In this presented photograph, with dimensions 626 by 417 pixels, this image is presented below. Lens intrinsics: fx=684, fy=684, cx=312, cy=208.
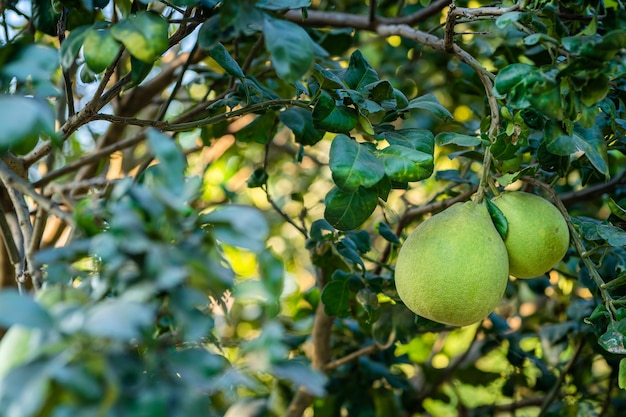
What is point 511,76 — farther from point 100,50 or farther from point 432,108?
point 100,50

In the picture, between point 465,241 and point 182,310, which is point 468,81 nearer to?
point 465,241

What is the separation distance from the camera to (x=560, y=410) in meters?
1.49

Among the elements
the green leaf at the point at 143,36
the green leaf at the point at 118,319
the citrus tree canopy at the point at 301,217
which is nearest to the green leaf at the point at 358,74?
the citrus tree canopy at the point at 301,217

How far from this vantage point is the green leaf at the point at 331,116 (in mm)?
872

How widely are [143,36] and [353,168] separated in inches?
10.8

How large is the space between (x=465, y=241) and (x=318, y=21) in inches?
31.1

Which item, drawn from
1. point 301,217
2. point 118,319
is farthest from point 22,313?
point 301,217

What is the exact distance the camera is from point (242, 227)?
1.66ft

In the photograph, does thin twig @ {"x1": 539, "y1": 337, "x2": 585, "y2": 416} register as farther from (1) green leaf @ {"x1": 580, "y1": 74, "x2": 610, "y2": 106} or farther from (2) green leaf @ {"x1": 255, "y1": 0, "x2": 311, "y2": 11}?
(2) green leaf @ {"x1": 255, "y1": 0, "x2": 311, "y2": 11}

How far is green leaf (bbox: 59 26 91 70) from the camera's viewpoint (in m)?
0.68

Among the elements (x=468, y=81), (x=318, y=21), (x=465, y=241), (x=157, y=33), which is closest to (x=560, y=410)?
(x=468, y=81)

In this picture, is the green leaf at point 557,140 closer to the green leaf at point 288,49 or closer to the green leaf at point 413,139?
the green leaf at point 413,139

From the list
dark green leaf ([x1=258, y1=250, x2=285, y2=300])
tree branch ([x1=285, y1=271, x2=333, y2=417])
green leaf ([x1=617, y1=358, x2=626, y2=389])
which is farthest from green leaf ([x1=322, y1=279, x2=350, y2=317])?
dark green leaf ([x1=258, y1=250, x2=285, y2=300])

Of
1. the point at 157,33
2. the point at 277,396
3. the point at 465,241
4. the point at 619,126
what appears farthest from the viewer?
the point at 277,396
